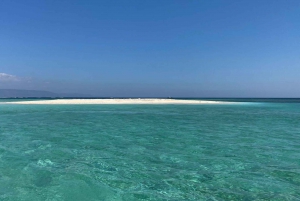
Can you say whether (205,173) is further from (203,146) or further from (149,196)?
(203,146)

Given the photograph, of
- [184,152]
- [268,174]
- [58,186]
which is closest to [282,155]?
[268,174]

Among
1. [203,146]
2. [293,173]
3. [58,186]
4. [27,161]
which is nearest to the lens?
[58,186]

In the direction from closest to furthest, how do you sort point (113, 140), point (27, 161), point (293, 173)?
point (293, 173), point (27, 161), point (113, 140)

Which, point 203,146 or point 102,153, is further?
point 203,146

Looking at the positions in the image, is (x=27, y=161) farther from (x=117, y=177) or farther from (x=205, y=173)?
(x=205, y=173)

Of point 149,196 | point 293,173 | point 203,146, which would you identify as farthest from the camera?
point 203,146

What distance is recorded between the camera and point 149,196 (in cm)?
674

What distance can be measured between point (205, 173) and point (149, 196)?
9.89 feet

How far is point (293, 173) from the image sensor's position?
8.76 metres

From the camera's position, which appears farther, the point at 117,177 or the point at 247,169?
the point at 247,169

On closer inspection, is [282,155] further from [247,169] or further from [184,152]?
[184,152]

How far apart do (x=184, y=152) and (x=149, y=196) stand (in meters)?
5.53

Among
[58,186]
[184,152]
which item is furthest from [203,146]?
[58,186]

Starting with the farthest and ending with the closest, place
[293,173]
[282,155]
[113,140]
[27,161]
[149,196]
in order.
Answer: [113,140] < [282,155] < [27,161] < [293,173] < [149,196]
